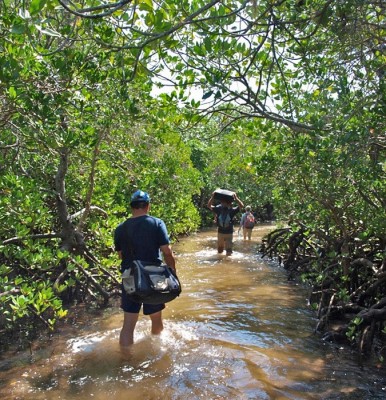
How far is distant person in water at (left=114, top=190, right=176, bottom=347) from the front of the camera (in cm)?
464

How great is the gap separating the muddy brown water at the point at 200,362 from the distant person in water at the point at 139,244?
398 mm

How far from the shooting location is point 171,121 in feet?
17.2

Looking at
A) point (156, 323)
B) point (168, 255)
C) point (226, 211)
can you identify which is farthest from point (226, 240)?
point (168, 255)

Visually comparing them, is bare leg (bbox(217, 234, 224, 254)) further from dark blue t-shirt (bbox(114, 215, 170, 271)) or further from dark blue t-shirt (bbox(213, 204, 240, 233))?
dark blue t-shirt (bbox(114, 215, 170, 271))

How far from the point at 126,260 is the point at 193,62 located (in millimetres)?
2226

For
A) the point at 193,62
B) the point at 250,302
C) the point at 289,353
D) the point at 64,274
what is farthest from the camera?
the point at 250,302

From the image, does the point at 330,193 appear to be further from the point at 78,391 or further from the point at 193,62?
the point at 78,391

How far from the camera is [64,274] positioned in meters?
5.65

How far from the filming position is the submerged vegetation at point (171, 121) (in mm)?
3447

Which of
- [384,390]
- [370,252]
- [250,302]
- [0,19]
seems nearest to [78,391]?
[384,390]

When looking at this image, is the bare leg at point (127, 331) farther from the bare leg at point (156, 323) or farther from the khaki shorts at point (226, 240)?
the khaki shorts at point (226, 240)

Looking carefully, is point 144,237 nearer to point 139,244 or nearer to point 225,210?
point 139,244

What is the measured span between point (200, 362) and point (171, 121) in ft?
9.09

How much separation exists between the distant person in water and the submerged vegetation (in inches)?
26.6
